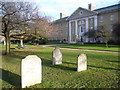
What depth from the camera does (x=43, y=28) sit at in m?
13.9

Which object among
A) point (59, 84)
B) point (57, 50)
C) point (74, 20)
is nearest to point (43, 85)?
point (59, 84)

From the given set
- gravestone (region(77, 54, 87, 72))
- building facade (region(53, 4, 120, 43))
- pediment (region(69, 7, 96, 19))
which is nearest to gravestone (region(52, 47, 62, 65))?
gravestone (region(77, 54, 87, 72))

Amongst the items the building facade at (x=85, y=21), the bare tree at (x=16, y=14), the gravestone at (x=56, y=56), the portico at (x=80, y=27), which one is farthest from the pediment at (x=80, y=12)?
the gravestone at (x=56, y=56)

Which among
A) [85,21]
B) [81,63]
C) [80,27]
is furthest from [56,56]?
[80,27]

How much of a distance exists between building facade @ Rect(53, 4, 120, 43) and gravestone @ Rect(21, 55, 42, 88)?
91.7 feet

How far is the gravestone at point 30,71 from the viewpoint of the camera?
4.45 meters

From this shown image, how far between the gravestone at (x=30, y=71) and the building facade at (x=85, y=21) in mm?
27963

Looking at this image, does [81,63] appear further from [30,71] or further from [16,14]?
[16,14]

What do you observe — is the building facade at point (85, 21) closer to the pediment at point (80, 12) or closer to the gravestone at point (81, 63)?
the pediment at point (80, 12)

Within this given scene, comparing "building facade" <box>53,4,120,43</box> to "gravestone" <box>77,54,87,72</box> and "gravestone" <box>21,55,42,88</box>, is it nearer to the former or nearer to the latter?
"gravestone" <box>77,54,87,72</box>

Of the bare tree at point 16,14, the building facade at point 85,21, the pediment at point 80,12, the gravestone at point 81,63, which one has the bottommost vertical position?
the gravestone at point 81,63

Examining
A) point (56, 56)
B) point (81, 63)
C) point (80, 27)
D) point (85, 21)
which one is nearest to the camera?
point (81, 63)

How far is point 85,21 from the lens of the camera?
4706cm

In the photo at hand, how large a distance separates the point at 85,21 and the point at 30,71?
45.4 meters
